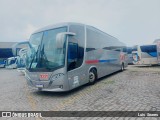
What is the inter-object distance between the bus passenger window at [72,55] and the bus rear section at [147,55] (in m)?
14.9

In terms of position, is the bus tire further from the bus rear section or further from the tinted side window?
the bus rear section

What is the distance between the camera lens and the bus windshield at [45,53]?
24.0 feet

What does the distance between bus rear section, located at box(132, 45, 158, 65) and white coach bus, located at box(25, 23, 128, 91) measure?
1328 centimetres

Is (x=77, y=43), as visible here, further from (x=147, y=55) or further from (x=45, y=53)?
(x=147, y=55)

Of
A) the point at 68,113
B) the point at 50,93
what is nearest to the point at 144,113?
the point at 68,113

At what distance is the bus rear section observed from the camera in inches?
817

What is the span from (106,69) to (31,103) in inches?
257

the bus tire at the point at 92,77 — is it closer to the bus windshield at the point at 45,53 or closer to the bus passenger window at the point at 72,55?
the bus passenger window at the point at 72,55

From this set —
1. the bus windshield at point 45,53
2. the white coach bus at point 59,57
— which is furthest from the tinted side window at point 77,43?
the bus windshield at point 45,53

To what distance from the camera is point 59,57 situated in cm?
731

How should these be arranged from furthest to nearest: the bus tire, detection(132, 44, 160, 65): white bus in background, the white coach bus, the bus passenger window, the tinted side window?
detection(132, 44, 160, 65): white bus in background → the bus tire → the tinted side window → the bus passenger window → the white coach bus

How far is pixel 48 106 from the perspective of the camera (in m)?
6.36

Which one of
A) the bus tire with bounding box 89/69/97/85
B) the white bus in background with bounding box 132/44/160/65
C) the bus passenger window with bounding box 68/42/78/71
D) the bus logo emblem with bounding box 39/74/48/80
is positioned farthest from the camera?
the white bus in background with bounding box 132/44/160/65

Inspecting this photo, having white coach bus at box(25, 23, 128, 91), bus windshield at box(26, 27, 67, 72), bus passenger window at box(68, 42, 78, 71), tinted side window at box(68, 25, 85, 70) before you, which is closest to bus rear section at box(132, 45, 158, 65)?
white coach bus at box(25, 23, 128, 91)
